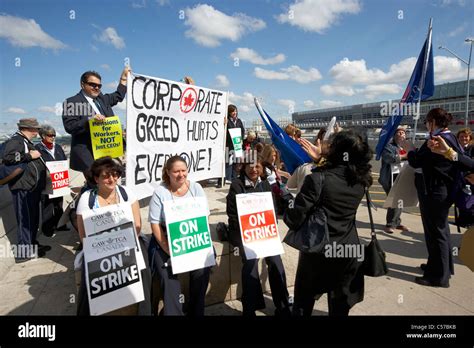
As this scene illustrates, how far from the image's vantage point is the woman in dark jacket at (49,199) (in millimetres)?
4395

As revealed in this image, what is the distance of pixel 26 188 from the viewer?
3850mm

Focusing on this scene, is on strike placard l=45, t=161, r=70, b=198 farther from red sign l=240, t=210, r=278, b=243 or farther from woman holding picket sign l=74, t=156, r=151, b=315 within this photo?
red sign l=240, t=210, r=278, b=243

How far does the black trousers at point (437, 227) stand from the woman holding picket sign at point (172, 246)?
8.49 ft

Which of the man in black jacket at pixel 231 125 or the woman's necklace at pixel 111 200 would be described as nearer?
the woman's necklace at pixel 111 200

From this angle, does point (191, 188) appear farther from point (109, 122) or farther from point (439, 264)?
point (439, 264)

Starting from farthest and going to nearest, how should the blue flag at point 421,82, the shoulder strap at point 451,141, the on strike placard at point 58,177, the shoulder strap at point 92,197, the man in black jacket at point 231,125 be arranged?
the man in black jacket at point 231,125
the blue flag at point 421,82
the on strike placard at point 58,177
the shoulder strap at point 451,141
the shoulder strap at point 92,197

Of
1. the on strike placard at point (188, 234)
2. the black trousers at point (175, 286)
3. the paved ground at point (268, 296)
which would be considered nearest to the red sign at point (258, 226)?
the on strike placard at point (188, 234)

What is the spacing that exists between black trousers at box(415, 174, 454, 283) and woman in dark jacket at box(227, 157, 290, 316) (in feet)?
6.28

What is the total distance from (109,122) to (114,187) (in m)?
1.34

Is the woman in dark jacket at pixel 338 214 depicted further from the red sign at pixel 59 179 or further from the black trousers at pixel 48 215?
the black trousers at pixel 48 215

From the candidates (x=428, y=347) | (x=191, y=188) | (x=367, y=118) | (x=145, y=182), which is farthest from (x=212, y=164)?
(x=367, y=118)

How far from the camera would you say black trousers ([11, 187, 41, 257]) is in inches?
149

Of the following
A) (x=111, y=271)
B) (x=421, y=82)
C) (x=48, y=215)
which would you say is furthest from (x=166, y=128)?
(x=421, y=82)

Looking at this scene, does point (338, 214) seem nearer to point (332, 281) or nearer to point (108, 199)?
point (332, 281)
